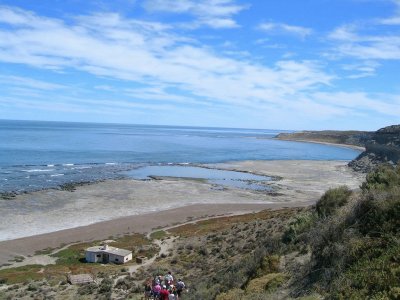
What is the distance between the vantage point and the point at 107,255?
109ft

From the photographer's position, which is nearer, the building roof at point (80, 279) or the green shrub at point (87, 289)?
the green shrub at point (87, 289)

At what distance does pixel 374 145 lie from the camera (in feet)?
374

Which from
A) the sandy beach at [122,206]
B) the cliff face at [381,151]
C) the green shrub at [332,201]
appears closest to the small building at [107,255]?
the sandy beach at [122,206]

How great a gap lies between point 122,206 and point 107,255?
23.2 metres

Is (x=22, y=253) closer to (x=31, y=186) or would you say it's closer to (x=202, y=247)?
(x=202, y=247)

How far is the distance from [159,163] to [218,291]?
91.2 metres

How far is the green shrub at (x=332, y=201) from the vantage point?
72.9 ft

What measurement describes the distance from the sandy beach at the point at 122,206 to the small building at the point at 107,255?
6291 millimetres

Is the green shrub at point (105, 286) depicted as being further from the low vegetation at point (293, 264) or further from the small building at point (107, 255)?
the small building at point (107, 255)

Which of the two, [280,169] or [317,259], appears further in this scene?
[280,169]

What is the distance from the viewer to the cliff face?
3985 inches

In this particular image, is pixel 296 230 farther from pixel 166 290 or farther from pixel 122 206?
pixel 122 206

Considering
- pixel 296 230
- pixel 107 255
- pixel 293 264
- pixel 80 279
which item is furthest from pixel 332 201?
pixel 107 255

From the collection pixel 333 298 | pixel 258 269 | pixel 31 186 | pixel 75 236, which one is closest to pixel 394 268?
pixel 333 298
